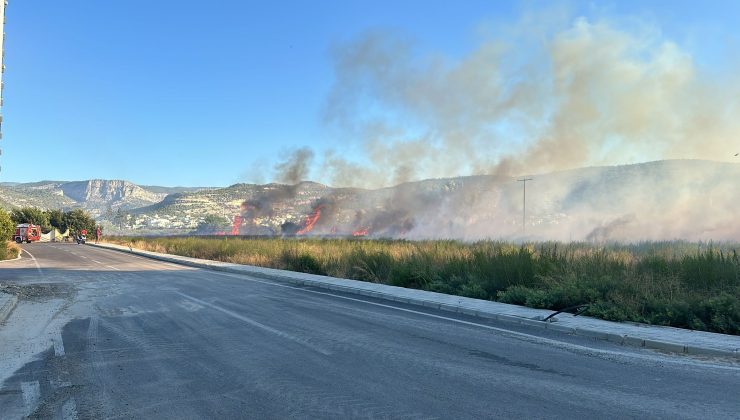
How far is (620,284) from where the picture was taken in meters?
9.47

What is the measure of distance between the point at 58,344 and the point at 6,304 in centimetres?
434

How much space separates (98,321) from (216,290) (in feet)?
15.0

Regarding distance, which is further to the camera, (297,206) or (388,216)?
(297,206)

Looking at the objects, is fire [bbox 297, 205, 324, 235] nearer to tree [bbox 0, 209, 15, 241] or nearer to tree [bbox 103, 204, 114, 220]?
tree [bbox 0, 209, 15, 241]

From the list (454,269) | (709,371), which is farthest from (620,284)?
(454,269)

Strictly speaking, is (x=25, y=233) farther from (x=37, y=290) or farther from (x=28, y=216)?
(x=37, y=290)

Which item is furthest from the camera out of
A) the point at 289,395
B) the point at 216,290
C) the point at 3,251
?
the point at 3,251

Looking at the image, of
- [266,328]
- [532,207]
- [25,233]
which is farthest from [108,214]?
[266,328]

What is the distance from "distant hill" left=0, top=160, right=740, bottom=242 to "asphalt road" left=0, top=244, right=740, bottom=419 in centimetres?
3815

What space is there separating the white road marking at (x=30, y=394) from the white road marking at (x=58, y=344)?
1374 mm

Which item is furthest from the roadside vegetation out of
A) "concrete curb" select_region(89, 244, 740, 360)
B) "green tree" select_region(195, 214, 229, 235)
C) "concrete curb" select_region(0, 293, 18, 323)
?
"green tree" select_region(195, 214, 229, 235)

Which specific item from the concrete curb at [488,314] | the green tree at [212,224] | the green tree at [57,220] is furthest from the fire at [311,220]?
the concrete curb at [488,314]

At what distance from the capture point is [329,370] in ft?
17.5

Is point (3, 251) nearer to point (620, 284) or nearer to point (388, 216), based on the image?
point (620, 284)
